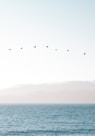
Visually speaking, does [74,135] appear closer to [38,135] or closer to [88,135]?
[88,135]

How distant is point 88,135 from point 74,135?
3644mm

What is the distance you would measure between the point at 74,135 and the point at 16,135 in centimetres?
1507

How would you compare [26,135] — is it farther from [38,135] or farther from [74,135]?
[74,135]

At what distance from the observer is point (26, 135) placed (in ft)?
299

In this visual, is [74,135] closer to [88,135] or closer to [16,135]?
[88,135]

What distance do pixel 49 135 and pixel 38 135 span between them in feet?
9.78

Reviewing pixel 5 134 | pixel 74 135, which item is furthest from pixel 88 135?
pixel 5 134

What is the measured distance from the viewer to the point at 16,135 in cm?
9131

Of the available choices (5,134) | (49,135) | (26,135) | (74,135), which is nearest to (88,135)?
(74,135)

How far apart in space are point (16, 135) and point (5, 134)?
4.26 metres

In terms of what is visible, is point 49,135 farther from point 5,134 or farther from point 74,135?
point 5,134

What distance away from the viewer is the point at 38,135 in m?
91.6

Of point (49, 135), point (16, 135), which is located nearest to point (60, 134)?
point (49, 135)

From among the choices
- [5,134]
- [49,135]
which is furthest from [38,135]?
[5,134]
